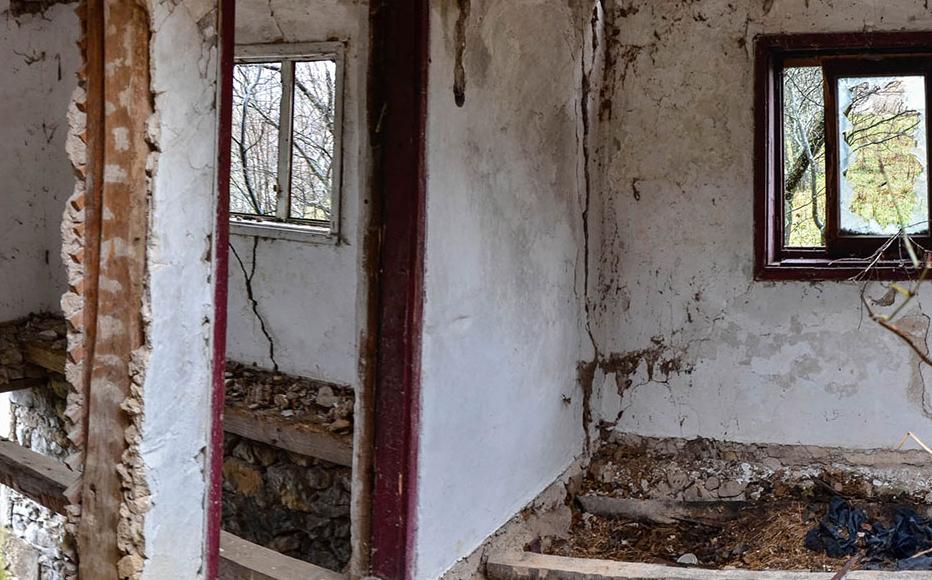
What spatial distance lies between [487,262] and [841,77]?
2043 mm

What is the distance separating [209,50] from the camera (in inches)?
76.1

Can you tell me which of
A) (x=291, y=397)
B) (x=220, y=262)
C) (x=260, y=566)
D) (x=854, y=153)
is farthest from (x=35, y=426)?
(x=854, y=153)

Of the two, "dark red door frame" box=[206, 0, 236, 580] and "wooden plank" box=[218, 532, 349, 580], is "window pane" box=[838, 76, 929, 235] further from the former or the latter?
"dark red door frame" box=[206, 0, 236, 580]

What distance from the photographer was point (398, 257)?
270 centimetres

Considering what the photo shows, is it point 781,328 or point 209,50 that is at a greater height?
point 209,50

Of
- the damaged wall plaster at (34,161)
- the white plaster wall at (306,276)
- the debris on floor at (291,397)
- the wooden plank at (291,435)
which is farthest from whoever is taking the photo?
the damaged wall plaster at (34,161)

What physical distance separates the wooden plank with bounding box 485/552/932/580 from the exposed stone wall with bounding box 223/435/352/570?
1232 mm

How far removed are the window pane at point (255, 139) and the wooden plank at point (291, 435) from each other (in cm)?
126

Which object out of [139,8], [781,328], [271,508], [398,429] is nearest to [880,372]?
[781,328]

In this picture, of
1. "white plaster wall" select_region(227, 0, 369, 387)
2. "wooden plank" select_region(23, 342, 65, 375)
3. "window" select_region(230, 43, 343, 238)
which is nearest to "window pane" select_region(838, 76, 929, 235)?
"white plaster wall" select_region(227, 0, 369, 387)

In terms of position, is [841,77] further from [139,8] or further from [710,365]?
[139,8]

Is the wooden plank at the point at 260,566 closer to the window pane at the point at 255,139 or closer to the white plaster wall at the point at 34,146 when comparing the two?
the window pane at the point at 255,139

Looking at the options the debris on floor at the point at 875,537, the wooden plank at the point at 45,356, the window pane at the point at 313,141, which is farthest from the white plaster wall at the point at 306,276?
the debris on floor at the point at 875,537

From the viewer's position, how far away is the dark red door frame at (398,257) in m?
2.67
